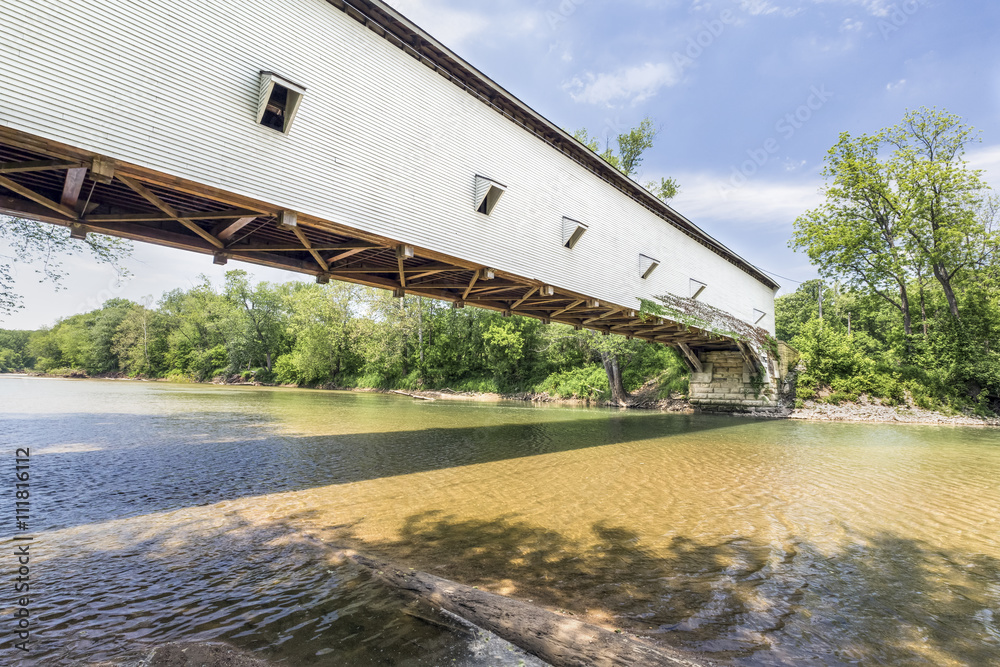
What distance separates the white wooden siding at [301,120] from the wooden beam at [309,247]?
0.60 meters

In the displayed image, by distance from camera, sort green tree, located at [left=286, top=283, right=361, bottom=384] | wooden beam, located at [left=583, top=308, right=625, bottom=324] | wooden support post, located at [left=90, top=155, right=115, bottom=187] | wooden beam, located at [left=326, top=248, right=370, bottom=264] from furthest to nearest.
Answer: green tree, located at [left=286, top=283, right=361, bottom=384]
wooden beam, located at [left=583, top=308, right=625, bottom=324]
wooden beam, located at [left=326, top=248, right=370, bottom=264]
wooden support post, located at [left=90, top=155, right=115, bottom=187]

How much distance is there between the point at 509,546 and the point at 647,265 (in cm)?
1198

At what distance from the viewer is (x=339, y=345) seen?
43844 millimetres

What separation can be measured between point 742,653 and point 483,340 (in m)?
34.2

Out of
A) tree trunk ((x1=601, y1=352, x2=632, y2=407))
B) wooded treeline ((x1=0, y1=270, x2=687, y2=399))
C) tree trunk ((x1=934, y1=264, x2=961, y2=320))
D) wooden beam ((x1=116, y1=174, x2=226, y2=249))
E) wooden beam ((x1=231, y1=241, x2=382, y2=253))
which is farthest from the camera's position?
wooded treeline ((x1=0, y1=270, x2=687, y2=399))

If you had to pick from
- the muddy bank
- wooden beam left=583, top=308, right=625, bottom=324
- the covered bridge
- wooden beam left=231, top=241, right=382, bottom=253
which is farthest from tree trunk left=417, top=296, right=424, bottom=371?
wooden beam left=231, top=241, right=382, bottom=253

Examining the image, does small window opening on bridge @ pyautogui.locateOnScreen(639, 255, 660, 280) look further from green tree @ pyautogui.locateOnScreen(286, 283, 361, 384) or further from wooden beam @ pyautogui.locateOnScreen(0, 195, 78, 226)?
green tree @ pyautogui.locateOnScreen(286, 283, 361, 384)

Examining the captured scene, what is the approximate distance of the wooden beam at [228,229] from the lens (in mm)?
7137

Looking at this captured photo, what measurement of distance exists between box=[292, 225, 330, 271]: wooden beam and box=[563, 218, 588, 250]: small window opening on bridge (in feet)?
19.8

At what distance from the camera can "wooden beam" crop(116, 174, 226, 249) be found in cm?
549

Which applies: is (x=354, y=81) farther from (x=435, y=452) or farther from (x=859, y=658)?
(x=859, y=658)

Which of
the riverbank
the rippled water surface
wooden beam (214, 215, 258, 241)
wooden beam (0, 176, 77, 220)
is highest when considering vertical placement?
wooden beam (214, 215, 258, 241)

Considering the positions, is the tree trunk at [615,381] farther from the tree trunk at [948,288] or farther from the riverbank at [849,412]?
the tree trunk at [948,288]

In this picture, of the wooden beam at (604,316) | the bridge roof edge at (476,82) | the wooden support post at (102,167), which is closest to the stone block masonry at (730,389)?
the wooden beam at (604,316)
